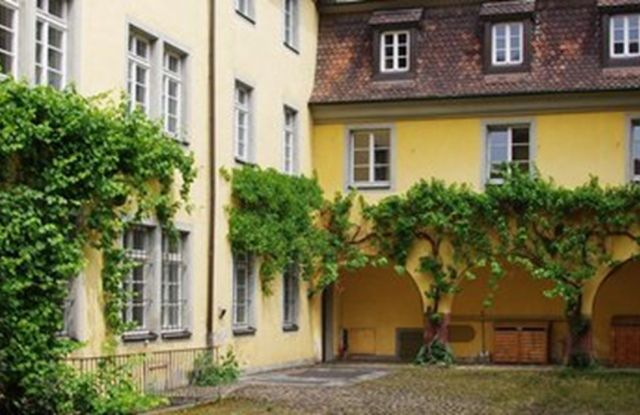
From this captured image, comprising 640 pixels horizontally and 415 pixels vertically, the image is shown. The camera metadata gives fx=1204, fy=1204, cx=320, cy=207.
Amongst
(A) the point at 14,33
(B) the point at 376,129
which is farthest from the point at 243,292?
(A) the point at 14,33

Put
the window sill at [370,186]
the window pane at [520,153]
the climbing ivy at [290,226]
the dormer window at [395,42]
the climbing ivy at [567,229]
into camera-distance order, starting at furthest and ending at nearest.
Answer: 1. the dormer window at [395,42]
2. the window sill at [370,186]
3. the window pane at [520,153]
4. the climbing ivy at [567,229]
5. the climbing ivy at [290,226]

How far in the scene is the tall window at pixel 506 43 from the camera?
998 inches

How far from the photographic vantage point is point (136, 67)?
1783cm

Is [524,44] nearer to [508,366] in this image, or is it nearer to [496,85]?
[496,85]

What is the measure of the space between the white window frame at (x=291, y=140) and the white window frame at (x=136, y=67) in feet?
21.3

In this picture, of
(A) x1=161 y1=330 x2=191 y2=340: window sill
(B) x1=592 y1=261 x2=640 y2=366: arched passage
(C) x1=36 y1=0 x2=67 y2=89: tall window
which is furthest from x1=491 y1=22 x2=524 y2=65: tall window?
(C) x1=36 y1=0 x2=67 y2=89: tall window

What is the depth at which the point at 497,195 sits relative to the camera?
79.5 ft

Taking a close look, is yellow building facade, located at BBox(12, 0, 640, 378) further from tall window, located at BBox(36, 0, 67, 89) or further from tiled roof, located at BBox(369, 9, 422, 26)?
tall window, located at BBox(36, 0, 67, 89)

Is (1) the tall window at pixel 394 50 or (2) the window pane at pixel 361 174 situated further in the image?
(1) the tall window at pixel 394 50

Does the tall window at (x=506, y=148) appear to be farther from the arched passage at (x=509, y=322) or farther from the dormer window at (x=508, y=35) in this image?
the arched passage at (x=509, y=322)

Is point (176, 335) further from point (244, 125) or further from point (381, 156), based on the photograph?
point (381, 156)

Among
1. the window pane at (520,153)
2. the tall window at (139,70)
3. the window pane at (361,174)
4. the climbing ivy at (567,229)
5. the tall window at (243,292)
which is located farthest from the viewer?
the window pane at (361,174)

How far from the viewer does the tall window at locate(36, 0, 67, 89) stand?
49.5ft

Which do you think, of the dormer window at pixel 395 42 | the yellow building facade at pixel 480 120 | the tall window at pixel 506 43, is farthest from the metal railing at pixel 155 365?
the tall window at pixel 506 43
